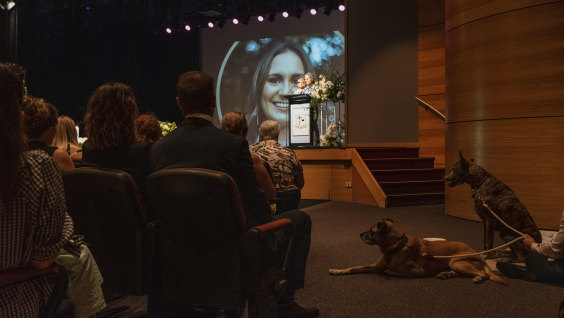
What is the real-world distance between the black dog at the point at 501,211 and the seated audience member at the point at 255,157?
1.72 meters

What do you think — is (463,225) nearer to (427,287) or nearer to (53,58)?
(427,287)

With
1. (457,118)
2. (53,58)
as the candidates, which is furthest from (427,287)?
(53,58)

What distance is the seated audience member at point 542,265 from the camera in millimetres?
2842

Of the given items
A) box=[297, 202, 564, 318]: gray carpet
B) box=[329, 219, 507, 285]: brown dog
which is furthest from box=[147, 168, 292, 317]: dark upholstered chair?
box=[329, 219, 507, 285]: brown dog

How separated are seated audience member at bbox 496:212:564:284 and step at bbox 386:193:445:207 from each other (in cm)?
380

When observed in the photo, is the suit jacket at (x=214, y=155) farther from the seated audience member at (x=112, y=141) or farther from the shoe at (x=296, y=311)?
the shoe at (x=296, y=311)

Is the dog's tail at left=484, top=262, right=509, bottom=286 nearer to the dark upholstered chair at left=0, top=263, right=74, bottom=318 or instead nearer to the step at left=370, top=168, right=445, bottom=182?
the dark upholstered chair at left=0, top=263, right=74, bottom=318

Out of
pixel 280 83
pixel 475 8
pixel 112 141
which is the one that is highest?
pixel 475 8

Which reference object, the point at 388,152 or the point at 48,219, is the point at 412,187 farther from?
the point at 48,219

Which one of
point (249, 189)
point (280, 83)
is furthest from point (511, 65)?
point (280, 83)

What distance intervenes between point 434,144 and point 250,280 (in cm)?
706

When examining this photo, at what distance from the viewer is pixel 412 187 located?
24.5 feet

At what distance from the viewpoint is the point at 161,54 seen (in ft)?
42.0

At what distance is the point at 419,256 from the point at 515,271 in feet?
2.15
